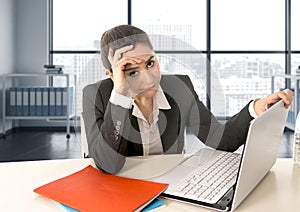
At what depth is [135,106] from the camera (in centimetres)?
94

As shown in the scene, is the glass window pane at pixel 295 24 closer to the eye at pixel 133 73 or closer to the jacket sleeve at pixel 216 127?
the jacket sleeve at pixel 216 127

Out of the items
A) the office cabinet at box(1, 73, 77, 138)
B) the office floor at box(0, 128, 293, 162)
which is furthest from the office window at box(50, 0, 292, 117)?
the office floor at box(0, 128, 293, 162)

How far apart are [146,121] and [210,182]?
0.21 m

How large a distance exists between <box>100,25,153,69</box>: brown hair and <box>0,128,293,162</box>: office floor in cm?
241

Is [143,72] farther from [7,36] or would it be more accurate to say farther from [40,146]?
[7,36]

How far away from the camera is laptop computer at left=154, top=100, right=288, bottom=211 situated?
0.74 metres

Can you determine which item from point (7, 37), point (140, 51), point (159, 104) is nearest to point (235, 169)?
point (159, 104)

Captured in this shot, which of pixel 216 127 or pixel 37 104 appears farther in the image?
pixel 37 104

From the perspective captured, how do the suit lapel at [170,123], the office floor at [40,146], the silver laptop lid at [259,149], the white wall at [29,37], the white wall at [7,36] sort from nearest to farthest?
the silver laptop lid at [259,149], the suit lapel at [170,123], the office floor at [40,146], the white wall at [7,36], the white wall at [29,37]

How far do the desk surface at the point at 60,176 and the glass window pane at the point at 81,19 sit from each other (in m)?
4.20

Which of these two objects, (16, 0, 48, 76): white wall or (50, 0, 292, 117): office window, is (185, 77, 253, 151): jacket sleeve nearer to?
(50, 0, 292, 117): office window

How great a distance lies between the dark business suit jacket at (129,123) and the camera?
932mm

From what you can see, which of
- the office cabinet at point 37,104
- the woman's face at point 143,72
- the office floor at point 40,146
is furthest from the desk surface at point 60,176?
the office cabinet at point 37,104

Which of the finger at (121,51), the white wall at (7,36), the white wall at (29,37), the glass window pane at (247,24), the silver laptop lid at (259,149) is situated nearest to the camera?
the silver laptop lid at (259,149)
